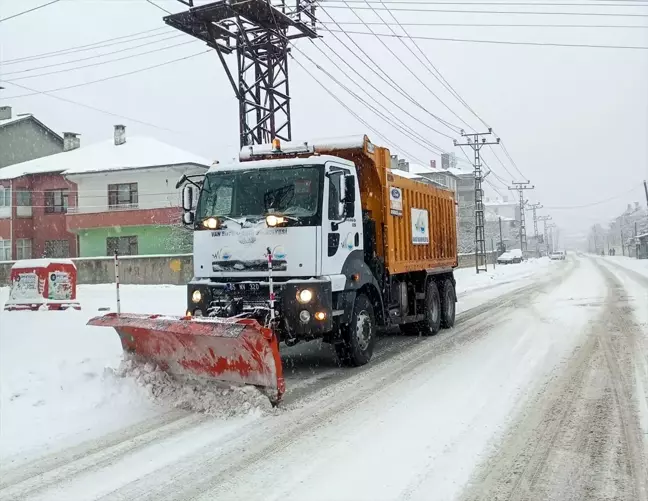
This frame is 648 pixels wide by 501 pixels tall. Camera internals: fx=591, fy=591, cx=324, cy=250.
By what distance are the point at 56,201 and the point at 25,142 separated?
32.4ft

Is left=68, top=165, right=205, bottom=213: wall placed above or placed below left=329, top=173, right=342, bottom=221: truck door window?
above

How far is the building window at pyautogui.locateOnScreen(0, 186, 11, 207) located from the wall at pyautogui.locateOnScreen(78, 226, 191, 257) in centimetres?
583

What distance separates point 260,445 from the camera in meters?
4.86

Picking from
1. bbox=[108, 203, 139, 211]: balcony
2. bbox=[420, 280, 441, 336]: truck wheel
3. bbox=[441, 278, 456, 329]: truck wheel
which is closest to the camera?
bbox=[420, 280, 441, 336]: truck wheel

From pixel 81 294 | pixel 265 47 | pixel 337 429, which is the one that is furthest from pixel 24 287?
pixel 337 429

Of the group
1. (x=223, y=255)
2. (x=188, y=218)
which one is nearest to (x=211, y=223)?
(x=223, y=255)

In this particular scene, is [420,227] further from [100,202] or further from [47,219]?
[47,219]

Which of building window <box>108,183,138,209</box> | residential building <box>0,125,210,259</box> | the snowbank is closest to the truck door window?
the snowbank

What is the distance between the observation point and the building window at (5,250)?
124ft

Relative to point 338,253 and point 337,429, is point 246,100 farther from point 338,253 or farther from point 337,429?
point 337,429

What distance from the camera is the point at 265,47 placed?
1588 cm

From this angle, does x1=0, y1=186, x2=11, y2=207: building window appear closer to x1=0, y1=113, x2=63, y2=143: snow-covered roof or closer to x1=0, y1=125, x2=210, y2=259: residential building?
x1=0, y1=125, x2=210, y2=259: residential building

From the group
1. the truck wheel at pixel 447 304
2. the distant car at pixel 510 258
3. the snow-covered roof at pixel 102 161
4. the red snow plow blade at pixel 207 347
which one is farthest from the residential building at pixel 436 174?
the red snow plow blade at pixel 207 347

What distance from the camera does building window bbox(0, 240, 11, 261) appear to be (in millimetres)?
37719
